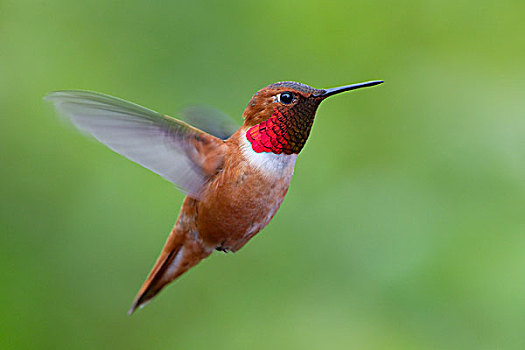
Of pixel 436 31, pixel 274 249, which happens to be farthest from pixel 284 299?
pixel 436 31

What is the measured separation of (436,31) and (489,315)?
1.67 metres

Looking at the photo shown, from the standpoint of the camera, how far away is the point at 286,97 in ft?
4.34

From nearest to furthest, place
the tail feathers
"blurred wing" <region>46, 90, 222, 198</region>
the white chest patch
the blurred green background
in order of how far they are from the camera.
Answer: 1. "blurred wing" <region>46, 90, 222, 198</region>
2. the white chest patch
3. the tail feathers
4. the blurred green background

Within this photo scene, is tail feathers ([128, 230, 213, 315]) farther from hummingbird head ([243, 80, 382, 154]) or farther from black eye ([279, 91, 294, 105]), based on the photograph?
black eye ([279, 91, 294, 105])

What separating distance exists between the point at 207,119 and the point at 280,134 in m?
0.64

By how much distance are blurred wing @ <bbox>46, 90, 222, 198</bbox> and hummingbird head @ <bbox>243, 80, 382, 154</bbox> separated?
0.13m

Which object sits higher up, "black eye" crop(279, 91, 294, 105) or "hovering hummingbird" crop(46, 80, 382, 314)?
"black eye" crop(279, 91, 294, 105)

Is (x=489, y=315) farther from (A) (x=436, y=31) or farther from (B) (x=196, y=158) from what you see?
(B) (x=196, y=158)

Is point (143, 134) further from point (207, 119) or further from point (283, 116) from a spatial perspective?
point (207, 119)

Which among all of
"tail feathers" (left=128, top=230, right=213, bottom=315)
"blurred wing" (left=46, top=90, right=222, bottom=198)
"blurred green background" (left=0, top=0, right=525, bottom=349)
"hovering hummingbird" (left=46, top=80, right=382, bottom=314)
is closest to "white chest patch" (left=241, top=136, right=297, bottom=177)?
"hovering hummingbird" (left=46, top=80, right=382, bottom=314)

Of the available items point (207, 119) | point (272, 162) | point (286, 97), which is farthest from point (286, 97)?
point (207, 119)

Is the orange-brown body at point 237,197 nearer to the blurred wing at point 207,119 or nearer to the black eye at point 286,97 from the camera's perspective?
the black eye at point 286,97

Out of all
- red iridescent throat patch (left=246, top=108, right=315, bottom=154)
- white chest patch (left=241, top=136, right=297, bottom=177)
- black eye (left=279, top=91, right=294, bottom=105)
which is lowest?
white chest patch (left=241, top=136, right=297, bottom=177)

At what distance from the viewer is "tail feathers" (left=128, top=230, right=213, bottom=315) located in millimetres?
1771
